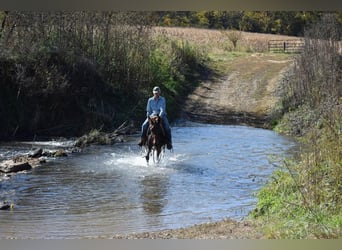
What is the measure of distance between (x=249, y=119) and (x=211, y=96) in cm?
80

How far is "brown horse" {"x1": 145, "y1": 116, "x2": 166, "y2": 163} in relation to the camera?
8391mm

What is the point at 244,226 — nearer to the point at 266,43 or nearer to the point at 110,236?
the point at 110,236

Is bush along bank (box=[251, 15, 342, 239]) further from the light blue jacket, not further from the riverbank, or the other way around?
the light blue jacket

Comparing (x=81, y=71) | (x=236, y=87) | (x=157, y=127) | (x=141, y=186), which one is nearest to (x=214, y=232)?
(x=141, y=186)

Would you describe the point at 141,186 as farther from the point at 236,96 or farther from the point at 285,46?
the point at 236,96

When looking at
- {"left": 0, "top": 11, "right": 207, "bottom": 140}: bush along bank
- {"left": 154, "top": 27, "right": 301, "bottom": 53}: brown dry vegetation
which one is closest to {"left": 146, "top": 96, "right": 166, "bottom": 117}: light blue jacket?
{"left": 154, "top": 27, "right": 301, "bottom": 53}: brown dry vegetation

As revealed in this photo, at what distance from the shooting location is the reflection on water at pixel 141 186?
5742 millimetres

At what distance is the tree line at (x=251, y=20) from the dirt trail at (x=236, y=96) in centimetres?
246

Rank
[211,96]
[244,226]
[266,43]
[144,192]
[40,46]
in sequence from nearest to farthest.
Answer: [244,226] < [144,192] < [266,43] < [40,46] < [211,96]

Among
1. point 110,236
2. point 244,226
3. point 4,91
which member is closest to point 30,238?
point 110,236

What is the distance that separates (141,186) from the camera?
739 cm

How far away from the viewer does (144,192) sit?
279 inches

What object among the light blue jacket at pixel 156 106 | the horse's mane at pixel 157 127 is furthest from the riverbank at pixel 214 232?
the horse's mane at pixel 157 127

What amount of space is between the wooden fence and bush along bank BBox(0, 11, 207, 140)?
185cm
